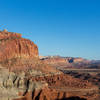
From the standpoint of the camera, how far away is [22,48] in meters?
77.6

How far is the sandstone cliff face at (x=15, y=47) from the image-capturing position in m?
70.9

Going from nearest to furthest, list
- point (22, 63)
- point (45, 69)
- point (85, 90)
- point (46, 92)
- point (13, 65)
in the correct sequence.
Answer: point (46, 92), point (85, 90), point (13, 65), point (22, 63), point (45, 69)

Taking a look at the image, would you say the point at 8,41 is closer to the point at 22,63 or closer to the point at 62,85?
the point at 22,63

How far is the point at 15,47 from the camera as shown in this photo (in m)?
75.5

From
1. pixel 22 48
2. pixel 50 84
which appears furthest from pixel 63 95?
pixel 22 48

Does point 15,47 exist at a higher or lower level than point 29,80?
higher

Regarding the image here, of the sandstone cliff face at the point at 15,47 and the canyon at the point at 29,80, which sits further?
the sandstone cliff face at the point at 15,47

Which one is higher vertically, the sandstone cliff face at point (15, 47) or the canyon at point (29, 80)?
the sandstone cliff face at point (15, 47)

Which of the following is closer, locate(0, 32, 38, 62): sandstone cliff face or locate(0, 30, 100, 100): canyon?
locate(0, 30, 100, 100): canyon

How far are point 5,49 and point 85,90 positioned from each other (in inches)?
1398

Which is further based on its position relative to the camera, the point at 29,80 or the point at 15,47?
the point at 15,47

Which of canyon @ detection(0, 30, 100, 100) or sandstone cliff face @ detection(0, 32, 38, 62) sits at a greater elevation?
sandstone cliff face @ detection(0, 32, 38, 62)

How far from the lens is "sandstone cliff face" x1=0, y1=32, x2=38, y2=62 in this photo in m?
70.9

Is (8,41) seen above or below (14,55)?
above
